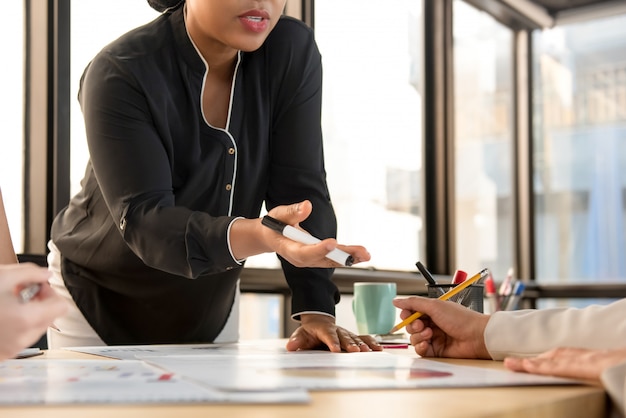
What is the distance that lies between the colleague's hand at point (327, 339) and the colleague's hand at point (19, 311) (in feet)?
2.32

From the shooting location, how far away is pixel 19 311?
652 millimetres

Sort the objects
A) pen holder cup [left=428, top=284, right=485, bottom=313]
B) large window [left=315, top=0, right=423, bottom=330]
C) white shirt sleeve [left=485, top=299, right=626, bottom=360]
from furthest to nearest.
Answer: large window [left=315, top=0, right=423, bottom=330] → pen holder cup [left=428, top=284, right=485, bottom=313] → white shirt sleeve [left=485, top=299, right=626, bottom=360]

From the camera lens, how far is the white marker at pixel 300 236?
1.06 m

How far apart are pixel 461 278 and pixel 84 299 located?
0.80 m

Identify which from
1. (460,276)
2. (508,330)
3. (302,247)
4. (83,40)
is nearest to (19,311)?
(302,247)

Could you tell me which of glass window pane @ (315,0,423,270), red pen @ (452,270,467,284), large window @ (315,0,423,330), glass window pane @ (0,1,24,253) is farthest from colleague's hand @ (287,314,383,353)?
glass window pane @ (315,0,423,270)

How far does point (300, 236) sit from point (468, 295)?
22.7 inches

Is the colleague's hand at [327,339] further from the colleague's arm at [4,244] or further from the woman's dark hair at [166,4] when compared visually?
the woman's dark hair at [166,4]

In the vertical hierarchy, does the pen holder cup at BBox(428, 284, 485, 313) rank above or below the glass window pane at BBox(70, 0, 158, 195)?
below

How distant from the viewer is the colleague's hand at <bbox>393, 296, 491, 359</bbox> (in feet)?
3.83

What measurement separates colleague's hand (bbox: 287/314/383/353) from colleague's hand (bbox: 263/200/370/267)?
7.6 inches

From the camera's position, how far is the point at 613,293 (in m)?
4.43

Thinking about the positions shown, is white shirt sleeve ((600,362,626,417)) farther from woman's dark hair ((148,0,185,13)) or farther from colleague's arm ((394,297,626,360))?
woman's dark hair ((148,0,185,13))

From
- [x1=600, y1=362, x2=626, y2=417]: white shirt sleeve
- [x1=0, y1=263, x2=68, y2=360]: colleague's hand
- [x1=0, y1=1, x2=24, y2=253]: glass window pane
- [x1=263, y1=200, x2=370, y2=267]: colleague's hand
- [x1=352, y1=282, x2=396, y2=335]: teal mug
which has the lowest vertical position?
[x1=352, y1=282, x2=396, y2=335]: teal mug
